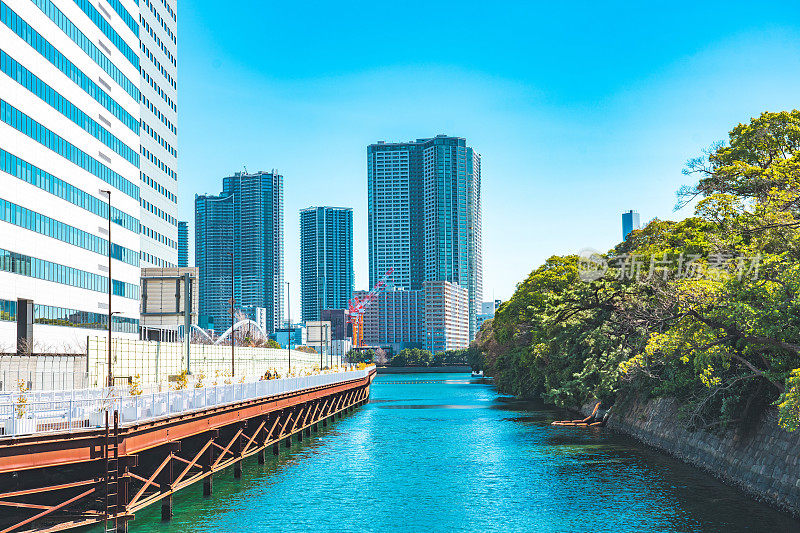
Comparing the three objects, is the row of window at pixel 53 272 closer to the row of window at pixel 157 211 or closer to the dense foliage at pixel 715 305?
the row of window at pixel 157 211

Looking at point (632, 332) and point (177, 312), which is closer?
point (177, 312)

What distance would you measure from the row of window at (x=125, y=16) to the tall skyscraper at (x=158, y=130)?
444 inches

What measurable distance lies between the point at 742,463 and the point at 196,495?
25.0 metres

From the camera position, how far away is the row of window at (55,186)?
55.6 meters

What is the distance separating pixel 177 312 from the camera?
51.9m

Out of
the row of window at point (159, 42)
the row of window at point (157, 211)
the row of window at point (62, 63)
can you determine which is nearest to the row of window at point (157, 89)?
the row of window at point (159, 42)

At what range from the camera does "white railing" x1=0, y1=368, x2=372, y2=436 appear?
22.7 metres

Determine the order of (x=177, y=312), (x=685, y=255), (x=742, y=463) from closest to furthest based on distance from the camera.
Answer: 1. (x=742, y=463)
2. (x=685, y=255)
3. (x=177, y=312)

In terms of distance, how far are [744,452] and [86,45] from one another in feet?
208

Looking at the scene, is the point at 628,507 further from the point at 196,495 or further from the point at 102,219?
the point at 102,219

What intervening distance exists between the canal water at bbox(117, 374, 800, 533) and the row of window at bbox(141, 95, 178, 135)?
63.5 metres

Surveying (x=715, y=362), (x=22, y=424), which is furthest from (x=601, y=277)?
(x=22, y=424)

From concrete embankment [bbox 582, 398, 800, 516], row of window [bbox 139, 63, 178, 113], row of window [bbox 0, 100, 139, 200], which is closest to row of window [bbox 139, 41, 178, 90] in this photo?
row of window [bbox 139, 63, 178, 113]

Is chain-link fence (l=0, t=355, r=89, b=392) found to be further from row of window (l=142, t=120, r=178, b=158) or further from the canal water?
row of window (l=142, t=120, r=178, b=158)
